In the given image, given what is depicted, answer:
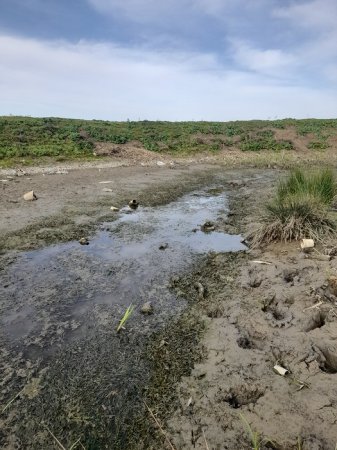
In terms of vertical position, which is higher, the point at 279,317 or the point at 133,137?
the point at 133,137

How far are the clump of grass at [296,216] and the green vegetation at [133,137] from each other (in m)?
12.9

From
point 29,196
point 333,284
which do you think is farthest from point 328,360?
point 29,196

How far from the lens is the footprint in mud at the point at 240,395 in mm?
3316

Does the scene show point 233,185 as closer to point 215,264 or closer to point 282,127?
point 215,264

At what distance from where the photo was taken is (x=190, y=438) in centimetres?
291

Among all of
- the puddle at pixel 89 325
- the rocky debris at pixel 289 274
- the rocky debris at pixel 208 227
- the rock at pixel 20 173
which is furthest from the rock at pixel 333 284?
the rock at pixel 20 173

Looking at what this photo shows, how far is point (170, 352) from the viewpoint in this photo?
4.05 metres

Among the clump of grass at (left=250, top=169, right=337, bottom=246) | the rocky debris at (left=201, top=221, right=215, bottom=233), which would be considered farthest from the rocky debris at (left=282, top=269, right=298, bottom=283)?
the rocky debris at (left=201, top=221, right=215, bottom=233)

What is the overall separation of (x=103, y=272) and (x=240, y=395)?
3326mm

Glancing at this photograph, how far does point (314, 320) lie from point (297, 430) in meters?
1.74

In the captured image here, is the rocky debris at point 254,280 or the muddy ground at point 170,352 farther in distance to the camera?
the rocky debris at point 254,280

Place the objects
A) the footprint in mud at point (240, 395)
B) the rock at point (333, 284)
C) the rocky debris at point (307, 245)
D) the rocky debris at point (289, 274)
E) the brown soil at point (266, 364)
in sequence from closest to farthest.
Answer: the brown soil at point (266, 364)
the footprint in mud at point (240, 395)
the rock at point (333, 284)
the rocky debris at point (289, 274)
the rocky debris at point (307, 245)

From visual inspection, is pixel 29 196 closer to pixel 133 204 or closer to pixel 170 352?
pixel 133 204

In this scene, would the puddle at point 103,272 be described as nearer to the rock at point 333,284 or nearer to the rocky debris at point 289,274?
the rocky debris at point 289,274
